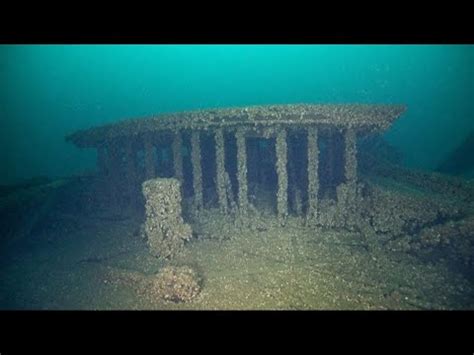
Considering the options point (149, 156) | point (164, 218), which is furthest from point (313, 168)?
point (149, 156)

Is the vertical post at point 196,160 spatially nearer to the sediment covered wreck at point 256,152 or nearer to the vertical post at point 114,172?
the sediment covered wreck at point 256,152

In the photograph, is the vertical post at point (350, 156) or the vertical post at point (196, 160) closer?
the vertical post at point (350, 156)

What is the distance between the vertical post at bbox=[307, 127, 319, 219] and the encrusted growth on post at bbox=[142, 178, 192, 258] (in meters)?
3.47

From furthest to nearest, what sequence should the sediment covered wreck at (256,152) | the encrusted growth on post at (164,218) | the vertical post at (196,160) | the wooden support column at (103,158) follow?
the wooden support column at (103,158) < the vertical post at (196,160) < the sediment covered wreck at (256,152) < the encrusted growth on post at (164,218)

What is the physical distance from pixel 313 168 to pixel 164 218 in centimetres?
419

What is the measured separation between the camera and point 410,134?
131 ft

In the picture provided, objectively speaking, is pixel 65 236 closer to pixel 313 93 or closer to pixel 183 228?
pixel 183 228

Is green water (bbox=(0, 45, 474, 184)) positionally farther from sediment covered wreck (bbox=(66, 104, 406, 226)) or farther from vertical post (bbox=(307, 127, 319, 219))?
vertical post (bbox=(307, 127, 319, 219))

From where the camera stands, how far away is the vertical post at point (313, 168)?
9.98m

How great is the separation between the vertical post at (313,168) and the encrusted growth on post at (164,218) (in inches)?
136

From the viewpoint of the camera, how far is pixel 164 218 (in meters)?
9.41

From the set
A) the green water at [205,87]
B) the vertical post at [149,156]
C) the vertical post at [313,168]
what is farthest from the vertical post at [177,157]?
the green water at [205,87]

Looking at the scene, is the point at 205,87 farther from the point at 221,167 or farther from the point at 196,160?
the point at 221,167

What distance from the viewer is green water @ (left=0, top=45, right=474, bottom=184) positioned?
37.3 m
